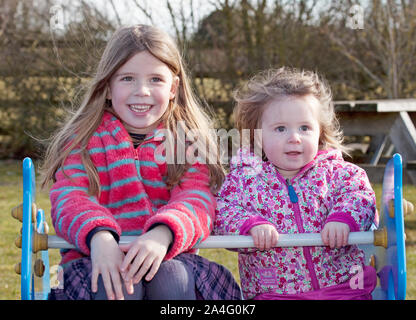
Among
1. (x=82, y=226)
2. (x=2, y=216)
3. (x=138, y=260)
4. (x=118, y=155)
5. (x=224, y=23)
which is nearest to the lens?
(x=138, y=260)

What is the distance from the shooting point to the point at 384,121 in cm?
564

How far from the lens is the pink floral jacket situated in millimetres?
2027

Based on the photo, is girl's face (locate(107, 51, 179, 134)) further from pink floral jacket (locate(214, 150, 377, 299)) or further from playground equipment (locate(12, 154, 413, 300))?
playground equipment (locate(12, 154, 413, 300))

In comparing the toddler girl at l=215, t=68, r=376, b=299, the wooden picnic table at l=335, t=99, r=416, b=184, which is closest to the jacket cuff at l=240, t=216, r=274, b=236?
the toddler girl at l=215, t=68, r=376, b=299

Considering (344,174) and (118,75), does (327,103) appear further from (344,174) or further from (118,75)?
(118,75)

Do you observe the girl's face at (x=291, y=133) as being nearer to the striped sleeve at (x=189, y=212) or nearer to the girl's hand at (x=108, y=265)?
the striped sleeve at (x=189, y=212)

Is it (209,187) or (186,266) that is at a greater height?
(209,187)

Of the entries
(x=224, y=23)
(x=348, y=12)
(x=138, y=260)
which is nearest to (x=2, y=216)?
(x=224, y=23)

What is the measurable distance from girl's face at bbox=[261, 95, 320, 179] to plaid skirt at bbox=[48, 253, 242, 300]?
0.45 metres

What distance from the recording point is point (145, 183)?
2.14 metres

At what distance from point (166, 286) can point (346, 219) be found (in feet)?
1.91

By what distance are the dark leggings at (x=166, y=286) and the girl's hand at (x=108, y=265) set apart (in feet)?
0.17

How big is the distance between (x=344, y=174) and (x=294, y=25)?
17.8 feet

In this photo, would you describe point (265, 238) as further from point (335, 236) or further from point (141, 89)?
point (141, 89)
